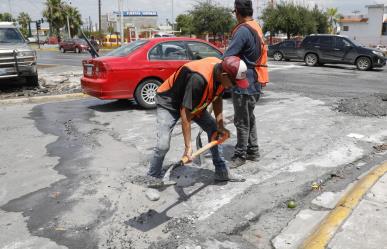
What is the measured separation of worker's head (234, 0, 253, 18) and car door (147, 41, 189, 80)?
398cm

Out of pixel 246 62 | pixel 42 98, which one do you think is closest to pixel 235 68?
pixel 246 62

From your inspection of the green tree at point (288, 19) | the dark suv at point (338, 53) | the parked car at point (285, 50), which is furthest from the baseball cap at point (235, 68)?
the green tree at point (288, 19)

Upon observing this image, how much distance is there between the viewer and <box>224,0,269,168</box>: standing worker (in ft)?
15.5

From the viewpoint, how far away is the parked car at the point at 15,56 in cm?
1120

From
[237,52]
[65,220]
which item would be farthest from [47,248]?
[237,52]

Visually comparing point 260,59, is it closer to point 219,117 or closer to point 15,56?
point 219,117

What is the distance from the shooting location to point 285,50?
23.0m

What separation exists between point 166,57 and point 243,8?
419cm

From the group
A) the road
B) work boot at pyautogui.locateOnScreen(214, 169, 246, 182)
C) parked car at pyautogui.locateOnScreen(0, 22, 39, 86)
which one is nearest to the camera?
the road

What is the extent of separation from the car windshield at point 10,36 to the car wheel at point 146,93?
19.0 ft

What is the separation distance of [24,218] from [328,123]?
5364 mm

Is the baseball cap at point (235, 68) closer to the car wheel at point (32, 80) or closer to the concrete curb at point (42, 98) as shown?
the concrete curb at point (42, 98)

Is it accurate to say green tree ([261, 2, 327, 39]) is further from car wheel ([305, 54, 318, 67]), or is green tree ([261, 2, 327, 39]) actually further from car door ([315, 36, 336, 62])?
car door ([315, 36, 336, 62])

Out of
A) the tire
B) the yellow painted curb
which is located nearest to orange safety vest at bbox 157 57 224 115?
the yellow painted curb
